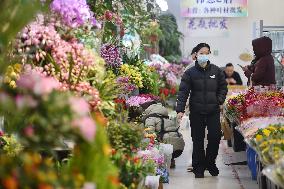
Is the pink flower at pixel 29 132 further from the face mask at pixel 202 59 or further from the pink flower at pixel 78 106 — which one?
the face mask at pixel 202 59

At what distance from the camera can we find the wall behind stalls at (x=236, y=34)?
59.2ft

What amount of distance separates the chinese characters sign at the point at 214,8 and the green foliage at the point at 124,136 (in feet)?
43.9

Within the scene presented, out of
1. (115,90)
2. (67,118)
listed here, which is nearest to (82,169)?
(67,118)

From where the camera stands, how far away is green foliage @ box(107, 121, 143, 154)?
452 centimetres

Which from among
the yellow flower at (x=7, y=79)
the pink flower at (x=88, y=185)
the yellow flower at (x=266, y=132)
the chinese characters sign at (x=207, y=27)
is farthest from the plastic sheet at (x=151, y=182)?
the chinese characters sign at (x=207, y=27)

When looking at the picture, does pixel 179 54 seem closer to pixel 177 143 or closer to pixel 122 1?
pixel 177 143

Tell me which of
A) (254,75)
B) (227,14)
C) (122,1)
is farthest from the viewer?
Result: (227,14)

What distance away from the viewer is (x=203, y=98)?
833 cm

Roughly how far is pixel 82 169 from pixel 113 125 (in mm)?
2053

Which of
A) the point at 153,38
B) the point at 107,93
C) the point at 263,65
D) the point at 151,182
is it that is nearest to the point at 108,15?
the point at 107,93

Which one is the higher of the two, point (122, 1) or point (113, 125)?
point (122, 1)

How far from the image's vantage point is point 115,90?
194 inches

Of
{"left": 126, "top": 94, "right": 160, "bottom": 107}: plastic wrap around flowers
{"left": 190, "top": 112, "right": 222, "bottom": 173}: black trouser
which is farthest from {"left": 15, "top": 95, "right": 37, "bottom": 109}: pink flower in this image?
{"left": 190, "top": 112, "right": 222, "bottom": 173}: black trouser

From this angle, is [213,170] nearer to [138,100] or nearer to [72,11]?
[138,100]
